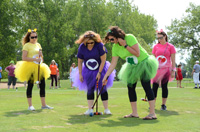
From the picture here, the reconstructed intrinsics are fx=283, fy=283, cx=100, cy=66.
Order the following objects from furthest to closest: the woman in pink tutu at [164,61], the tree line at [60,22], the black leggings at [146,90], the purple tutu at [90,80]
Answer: the tree line at [60,22]
the woman in pink tutu at [164,61]
the purple tutu at [90,80]
the black leggings at [146,90]

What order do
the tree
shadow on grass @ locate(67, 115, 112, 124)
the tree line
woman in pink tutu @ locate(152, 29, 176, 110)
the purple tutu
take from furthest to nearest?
1. the tree
2. the tree line
3. woman in pink tutu @ locate(152, 29, 176, 110)
4. the purple tutu
5. shadow on grass @ locate(67, 115, 112, 124)

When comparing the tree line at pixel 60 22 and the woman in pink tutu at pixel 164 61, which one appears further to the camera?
the tree line at pixel 60 22

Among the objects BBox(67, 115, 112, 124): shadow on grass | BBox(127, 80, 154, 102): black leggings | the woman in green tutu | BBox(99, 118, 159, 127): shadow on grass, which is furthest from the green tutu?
BBox(67, 115, 112, 124): shadow on grass

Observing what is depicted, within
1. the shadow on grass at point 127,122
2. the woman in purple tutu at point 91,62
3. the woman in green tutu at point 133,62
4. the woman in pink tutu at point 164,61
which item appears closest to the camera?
the shadow on grass at point 127,122

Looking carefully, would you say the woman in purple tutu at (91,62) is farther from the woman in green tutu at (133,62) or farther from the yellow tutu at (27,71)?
the yellow tutu at (27,71)

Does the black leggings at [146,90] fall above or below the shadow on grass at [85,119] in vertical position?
above

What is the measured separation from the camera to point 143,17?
63156 millimetres

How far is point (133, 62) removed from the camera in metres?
5.98

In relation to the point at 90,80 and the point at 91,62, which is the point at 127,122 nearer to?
the point at 90,80

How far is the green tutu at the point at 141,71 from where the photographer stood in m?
5.96

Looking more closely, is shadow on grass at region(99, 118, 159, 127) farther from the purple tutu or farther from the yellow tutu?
the yellow tutu

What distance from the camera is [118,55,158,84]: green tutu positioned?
5.96 metres

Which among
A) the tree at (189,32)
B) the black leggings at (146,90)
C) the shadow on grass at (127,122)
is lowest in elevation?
the shadow on grass at (127,122)

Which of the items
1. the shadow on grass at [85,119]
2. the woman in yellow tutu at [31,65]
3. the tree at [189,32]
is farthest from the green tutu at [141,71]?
the tree at [189,32]
